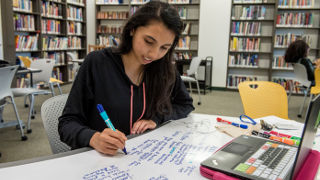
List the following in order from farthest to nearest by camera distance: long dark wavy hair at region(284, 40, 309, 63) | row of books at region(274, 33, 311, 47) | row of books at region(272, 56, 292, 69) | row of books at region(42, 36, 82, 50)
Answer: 1. row of books at region(272, 56, 292, 69)
2. row of books at region(274, 33, 311, 47)
3. row of books at region(42, 36, 82, 50)
4. long dark wavy hair at region(284, 40, 309, 63)

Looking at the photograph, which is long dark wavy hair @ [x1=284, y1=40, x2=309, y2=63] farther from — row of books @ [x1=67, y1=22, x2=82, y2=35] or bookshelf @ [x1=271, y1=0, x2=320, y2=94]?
row of books @ [x1=67, y1=22, x2=82, y2=35]

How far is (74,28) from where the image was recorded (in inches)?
236

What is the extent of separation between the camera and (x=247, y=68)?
5926mm

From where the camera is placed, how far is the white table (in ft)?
2.21

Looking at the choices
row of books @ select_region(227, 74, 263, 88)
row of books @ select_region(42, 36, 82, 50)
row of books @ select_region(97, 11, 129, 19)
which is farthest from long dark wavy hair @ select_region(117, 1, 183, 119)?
row of books @ select_region(97, 11, 129, 19)

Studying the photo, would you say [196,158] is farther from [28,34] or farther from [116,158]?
[28,34]

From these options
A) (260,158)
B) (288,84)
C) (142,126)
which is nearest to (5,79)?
(142,126)

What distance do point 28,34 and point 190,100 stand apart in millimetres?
4665

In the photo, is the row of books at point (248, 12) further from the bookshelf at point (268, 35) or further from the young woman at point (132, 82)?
the young woman at point (132, 82)

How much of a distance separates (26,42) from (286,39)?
5.13 metres

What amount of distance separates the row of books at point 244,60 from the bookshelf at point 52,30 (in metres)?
3.58

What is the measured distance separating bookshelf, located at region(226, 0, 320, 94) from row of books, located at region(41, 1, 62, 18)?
12.2 ft

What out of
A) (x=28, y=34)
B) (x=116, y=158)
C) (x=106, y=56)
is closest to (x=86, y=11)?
(x=28, y=34)

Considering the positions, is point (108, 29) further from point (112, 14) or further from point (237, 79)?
point (237, 79)
